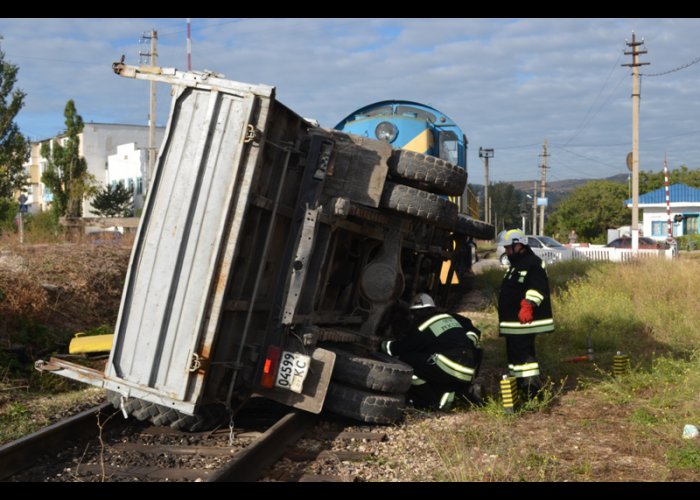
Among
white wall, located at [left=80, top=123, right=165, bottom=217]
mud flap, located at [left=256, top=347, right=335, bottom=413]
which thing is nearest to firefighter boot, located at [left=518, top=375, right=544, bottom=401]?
mud flap, located at [left=256, top=347, right=335, bottom=413]

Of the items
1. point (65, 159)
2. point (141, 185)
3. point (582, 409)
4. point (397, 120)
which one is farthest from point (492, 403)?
A: point (141, 185)

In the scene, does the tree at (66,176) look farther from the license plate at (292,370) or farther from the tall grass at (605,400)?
the license plate at (292,370)

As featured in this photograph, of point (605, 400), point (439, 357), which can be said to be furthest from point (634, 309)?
point (439, 357)

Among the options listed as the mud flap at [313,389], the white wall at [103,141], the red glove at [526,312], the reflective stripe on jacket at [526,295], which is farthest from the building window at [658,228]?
the mud flap at [313,389]

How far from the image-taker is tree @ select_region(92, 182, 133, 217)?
1818 inches

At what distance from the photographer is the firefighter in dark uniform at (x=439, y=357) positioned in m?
6.48

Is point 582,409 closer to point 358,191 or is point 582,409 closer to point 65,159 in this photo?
point 358,191

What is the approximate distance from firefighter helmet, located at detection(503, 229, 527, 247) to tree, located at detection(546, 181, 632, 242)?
5781cm

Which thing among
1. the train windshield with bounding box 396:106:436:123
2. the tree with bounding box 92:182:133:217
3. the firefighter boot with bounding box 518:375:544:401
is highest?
the tree with bounding box 92:182:133:217

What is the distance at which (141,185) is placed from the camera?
186 ft

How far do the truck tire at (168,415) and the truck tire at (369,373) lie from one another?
3.43 feet

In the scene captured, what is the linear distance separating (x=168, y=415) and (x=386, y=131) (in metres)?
5.86

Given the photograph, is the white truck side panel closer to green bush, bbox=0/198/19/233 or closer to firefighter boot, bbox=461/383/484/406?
firefighter boot, bbox=461/383/484/406
